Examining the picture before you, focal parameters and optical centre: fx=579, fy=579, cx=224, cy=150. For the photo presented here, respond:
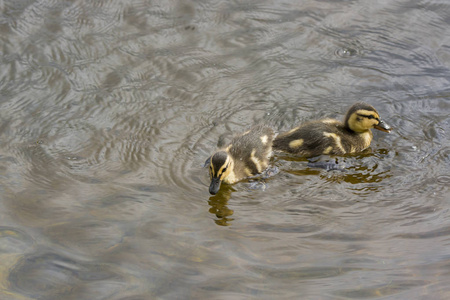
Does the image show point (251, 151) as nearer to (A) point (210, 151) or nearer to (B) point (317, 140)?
(A) point (210, 151)

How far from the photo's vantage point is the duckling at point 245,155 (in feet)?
12.8

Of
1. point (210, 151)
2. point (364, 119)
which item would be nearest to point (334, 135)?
point (364, 119)

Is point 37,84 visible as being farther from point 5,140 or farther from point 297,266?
point 297,266

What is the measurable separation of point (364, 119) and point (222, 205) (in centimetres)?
141

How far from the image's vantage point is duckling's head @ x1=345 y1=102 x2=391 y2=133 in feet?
14.5

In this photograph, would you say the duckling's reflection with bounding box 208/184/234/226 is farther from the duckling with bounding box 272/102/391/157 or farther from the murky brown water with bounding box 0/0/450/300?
the duckling with bounding box 272/102/391/157

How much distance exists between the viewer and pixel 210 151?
433 cm

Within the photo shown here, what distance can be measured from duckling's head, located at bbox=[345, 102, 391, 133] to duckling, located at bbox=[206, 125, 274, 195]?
2.09 feet

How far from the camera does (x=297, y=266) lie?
2.99 m

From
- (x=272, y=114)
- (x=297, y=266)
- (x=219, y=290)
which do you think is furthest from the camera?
(x=272, y=114)

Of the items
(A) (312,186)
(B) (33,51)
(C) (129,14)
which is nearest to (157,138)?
(A) (312,186)

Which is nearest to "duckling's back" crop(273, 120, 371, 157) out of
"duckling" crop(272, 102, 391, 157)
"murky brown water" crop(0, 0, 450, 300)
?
"duckling" crop(272, 102, 391, 157)

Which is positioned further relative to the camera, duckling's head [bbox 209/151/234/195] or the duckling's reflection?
duckling's head [bbox 209/151/234/195]

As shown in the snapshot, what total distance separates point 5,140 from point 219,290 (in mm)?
2197
